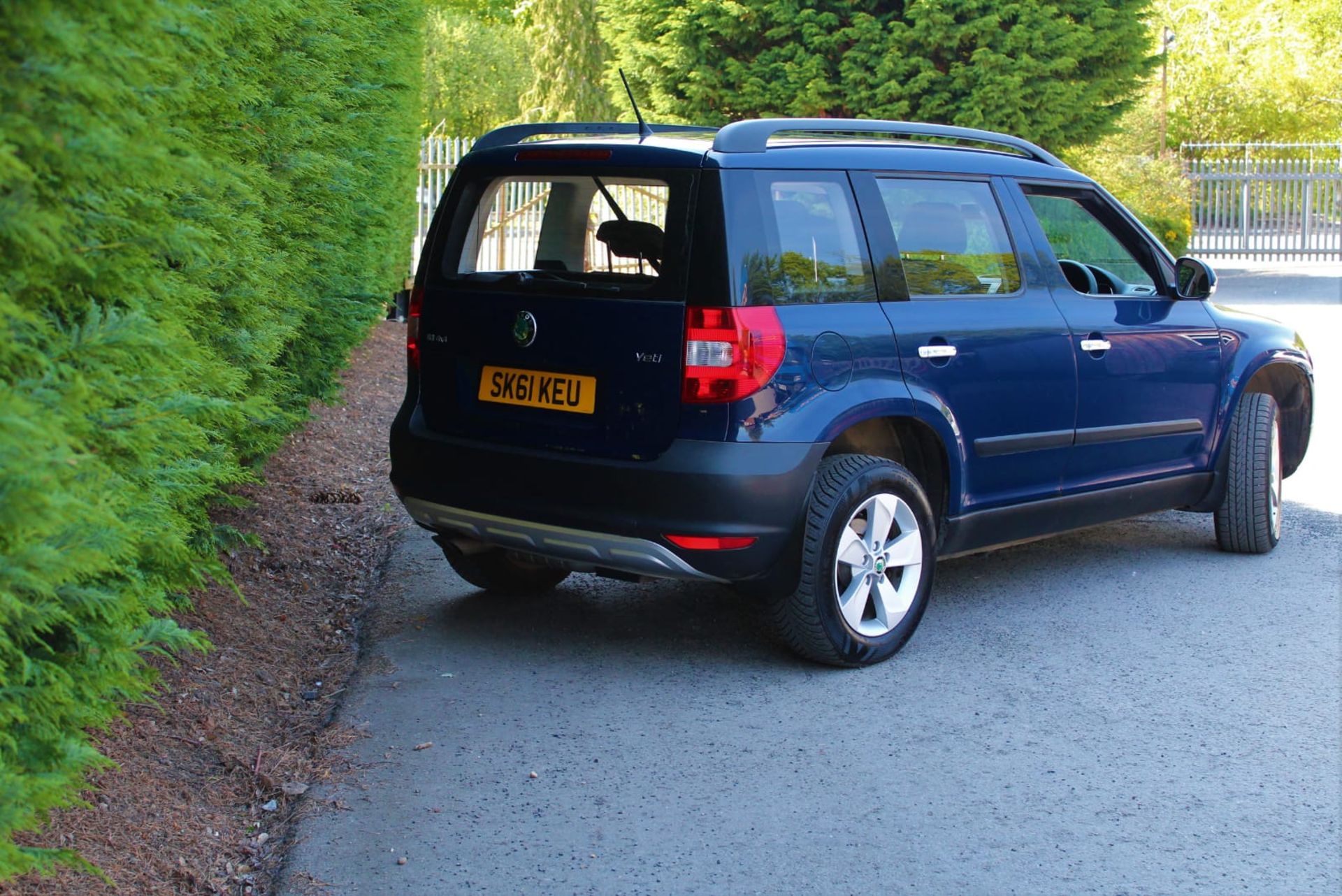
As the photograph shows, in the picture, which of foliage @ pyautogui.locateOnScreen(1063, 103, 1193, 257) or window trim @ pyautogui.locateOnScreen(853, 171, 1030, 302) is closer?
window trim @ pyautogui.locateOnScreen(853, 171, 1030, 302)

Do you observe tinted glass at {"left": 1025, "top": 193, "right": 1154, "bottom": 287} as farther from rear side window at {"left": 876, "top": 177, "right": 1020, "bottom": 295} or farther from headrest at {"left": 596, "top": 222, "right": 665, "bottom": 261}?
headrest at {"left": 596, "top": 222, "right": 665, "bottom": 261}

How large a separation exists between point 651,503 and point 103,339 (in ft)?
8.26

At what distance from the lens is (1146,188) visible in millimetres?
26750

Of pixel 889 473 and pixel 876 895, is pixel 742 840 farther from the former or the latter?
pixel 889 473

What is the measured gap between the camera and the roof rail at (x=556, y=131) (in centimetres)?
582

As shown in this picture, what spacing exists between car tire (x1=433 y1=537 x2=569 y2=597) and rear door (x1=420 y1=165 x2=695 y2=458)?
2.65 feet

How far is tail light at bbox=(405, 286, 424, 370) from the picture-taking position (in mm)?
5809

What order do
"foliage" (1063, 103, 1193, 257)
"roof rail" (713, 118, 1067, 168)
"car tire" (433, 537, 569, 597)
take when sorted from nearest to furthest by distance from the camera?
"roof rail" (713, 118, 1067, 168)
"car tire" (433, 537, 569, 597)
"foliage" (1063, 103, 1193, 257)

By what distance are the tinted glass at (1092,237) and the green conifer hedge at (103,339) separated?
141 inches

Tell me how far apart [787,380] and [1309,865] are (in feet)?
7.24

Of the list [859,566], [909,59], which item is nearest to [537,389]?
[859,566]

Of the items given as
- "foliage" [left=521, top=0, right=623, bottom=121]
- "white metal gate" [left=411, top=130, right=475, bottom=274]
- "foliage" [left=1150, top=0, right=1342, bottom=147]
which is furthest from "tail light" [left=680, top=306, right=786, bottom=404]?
"foliage" [left=521, top=0, right=623, bottom=121]

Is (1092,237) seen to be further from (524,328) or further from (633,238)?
(524,328)

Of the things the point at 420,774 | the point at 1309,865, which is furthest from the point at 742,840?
the point at 1309,865
